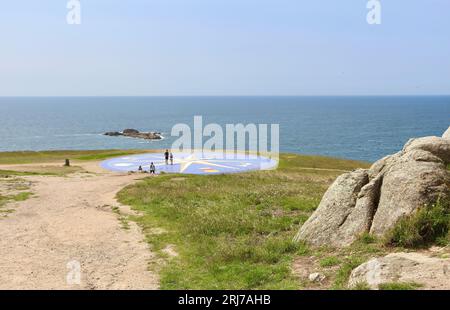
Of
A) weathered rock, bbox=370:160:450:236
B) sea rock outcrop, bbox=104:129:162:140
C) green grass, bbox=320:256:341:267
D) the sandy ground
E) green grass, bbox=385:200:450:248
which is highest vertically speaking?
weathered rock, bbox=370:160:450:236

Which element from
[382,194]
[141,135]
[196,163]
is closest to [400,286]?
[382,194]

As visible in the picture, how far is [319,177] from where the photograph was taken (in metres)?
50.3

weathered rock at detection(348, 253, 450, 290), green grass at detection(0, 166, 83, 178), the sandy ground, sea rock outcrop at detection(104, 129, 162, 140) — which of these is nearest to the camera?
weathered rock at detection(348, 253, 450, 290)

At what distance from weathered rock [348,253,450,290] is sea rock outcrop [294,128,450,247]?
257 centimetres

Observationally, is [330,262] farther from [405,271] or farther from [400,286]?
[400,286]

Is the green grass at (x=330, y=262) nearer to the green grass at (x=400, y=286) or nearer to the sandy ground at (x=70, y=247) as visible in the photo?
the green grass at (x=400, y=286)

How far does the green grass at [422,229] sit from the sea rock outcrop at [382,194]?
467 mm

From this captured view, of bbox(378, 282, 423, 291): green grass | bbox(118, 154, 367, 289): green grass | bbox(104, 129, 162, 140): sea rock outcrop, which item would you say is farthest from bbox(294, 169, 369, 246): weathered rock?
bbox(104, 129, 162, 140): sea rock outcrop

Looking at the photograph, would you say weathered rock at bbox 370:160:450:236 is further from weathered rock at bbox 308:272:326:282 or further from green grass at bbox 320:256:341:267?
weathered rock at bbox 308:272:326:282

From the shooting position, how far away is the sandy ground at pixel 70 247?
48.7ft

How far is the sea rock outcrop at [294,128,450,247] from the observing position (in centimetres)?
1509

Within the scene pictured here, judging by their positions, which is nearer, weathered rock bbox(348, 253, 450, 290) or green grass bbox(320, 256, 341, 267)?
weathered rock bbox(348, 253, 450, 290)

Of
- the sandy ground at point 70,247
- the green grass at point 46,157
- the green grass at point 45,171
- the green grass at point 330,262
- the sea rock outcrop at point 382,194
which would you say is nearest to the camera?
the green grass at point 330,262

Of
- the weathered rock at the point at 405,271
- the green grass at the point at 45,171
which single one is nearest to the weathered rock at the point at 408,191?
Result: the weathered rock at the point at 405,271
